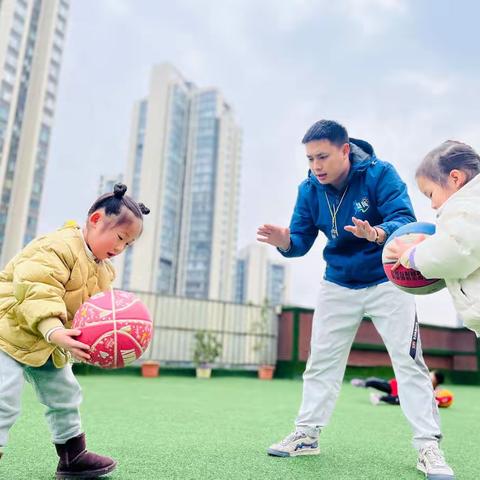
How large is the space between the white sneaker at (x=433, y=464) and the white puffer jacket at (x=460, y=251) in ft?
2.97

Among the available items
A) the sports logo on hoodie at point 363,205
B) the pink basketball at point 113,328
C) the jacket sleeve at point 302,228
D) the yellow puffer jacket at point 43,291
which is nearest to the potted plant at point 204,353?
the jacket sleeve at point 302,228

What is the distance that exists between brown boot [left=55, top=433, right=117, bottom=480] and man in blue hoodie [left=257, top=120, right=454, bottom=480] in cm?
98

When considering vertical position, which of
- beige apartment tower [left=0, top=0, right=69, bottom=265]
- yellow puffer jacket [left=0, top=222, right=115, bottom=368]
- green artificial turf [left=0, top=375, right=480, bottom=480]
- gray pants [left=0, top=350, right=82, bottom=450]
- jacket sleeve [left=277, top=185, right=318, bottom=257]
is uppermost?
beige apartment tower [left=0, top=0, right=69, bottom=265]

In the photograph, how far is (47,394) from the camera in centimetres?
216

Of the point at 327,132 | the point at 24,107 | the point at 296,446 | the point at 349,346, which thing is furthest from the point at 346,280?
the point at 24,107

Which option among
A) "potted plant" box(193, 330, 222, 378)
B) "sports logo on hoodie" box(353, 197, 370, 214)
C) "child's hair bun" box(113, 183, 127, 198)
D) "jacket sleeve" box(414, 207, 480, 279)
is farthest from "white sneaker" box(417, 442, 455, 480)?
"potted plant" box(193, 330, 222, 378)

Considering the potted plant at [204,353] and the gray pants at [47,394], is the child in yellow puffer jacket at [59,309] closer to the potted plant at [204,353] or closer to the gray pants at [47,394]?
the gray pants at [47,394]

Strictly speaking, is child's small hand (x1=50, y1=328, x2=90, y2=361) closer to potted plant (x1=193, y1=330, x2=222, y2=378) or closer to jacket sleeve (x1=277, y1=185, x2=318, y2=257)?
jacket sleeve (x1=277, y1=185, x2=318, y2=257)

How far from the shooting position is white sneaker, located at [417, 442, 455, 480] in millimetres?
2355

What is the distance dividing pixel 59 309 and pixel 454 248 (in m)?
1.40

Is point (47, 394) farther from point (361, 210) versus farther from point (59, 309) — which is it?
point (361, 210)

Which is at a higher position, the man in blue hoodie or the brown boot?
the man in blue hoodie

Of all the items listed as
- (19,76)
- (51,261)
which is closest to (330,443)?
(51,261)

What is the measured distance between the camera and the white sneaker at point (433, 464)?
2.36 m
